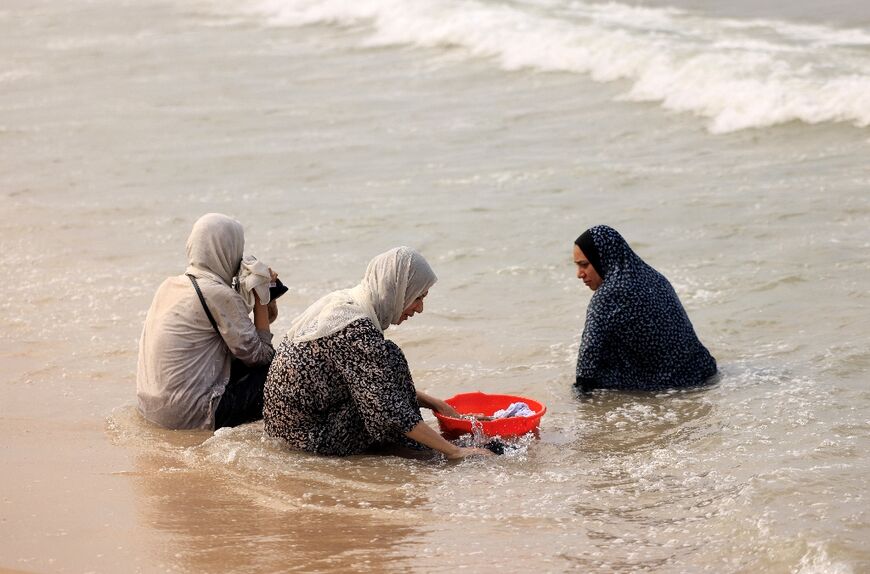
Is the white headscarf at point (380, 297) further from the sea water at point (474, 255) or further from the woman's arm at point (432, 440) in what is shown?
the sea water at point (474, 255)

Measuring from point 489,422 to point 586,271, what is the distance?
1420 mm

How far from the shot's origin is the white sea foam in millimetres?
13125

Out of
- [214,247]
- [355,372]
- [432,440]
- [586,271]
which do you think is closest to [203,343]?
[214,247]

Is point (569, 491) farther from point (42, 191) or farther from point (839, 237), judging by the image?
point (42, 191)

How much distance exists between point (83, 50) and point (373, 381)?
16283mm

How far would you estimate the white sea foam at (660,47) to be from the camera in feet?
43.1

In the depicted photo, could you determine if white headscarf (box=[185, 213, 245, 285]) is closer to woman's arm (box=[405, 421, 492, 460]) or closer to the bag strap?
the bag strap

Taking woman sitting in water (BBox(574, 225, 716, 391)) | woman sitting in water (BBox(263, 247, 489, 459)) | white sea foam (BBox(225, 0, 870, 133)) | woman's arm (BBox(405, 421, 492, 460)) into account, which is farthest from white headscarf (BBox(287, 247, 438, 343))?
white sea foam (BBox(225, 0, 870, 133))

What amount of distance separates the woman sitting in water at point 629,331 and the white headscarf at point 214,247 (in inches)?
72.6

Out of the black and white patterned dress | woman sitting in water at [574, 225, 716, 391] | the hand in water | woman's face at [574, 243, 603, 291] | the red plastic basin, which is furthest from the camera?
woman's face at [574, 243, 603, 291]

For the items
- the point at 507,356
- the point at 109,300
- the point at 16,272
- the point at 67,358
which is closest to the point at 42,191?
the point at 16,272

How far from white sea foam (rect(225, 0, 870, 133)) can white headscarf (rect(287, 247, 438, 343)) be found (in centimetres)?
808

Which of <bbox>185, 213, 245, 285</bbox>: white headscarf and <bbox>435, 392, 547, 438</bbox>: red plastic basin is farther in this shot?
<bbox>185, 213, 245, 285</bbox>: white headscarf

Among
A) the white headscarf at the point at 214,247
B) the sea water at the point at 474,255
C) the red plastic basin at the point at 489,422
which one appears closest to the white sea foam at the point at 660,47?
the sea water at the point at 474,255
